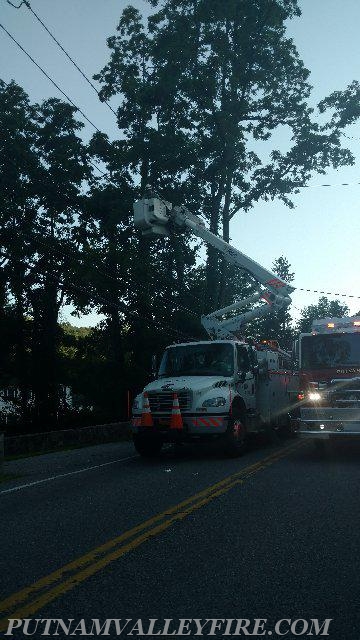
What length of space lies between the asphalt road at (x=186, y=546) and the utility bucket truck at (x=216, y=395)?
177cm

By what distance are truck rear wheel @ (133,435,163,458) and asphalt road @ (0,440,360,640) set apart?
2269mm

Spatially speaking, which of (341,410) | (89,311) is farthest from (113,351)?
(341,410)

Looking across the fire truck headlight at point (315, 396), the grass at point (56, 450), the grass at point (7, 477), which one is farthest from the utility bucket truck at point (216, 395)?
the grass at point (56, 450)

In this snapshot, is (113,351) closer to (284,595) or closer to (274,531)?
(274,531)

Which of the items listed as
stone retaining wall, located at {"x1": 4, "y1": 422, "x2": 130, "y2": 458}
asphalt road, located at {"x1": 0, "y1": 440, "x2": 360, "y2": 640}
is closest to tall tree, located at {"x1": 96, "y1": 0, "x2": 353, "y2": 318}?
stone retaining wall, located at {"x1": 4, "y1": 422, "x2": 130, "y2": 458}

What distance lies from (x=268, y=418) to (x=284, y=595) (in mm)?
12289

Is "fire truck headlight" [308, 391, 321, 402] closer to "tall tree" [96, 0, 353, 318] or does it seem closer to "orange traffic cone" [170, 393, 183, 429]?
"orange traffic cone" [170, 393, 183, 429]

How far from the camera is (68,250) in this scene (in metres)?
34.7

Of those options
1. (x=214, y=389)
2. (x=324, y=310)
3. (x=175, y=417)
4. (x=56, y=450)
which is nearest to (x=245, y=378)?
(x=214, y=389)

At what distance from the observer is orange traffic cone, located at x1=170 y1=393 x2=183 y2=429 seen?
45.1 ft

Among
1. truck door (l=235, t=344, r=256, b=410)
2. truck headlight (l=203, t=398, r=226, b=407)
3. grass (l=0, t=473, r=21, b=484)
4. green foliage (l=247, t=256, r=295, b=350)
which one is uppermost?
green foliage (l=247, t=256, r=295, b=350)

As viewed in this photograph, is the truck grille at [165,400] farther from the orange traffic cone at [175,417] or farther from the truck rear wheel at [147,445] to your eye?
the truck rear wheel at [147,445]

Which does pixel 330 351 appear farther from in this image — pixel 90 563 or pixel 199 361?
pixel 90 563

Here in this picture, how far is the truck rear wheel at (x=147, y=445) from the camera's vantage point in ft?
47.5
